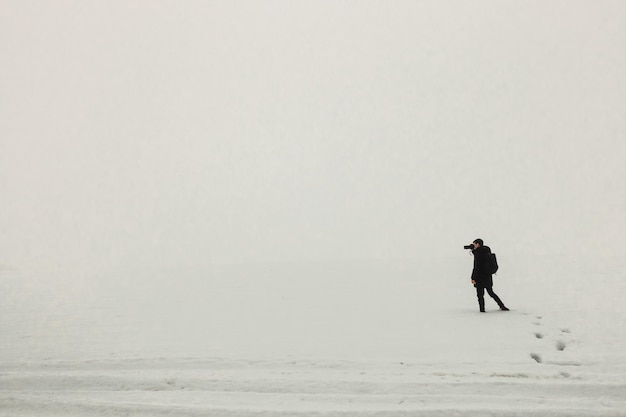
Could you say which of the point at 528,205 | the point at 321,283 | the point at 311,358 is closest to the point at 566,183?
the point at 528,205

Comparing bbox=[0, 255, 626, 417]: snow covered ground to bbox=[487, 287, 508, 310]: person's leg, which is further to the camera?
bbox=[487, 287, 508, 310]: person's leg

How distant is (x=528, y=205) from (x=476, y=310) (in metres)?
158

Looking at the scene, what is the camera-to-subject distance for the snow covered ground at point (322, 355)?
22.8ft

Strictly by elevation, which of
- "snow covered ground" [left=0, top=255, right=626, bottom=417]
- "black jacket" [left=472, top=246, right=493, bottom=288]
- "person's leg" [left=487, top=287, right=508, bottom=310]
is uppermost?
"black jacket" [left=472, top=246, right=493, bottom=288]

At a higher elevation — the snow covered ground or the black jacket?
the black jacket

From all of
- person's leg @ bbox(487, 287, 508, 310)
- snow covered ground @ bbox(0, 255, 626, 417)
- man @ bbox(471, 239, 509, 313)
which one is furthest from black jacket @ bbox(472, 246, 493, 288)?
snow covered ground @ bbox(0, 255, 626, 417)

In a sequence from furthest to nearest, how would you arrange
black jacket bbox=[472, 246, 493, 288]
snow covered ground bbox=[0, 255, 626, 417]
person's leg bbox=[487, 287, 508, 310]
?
1. person's leg bbox=[487, 287, 508, 310]
2. black jacket bbox=[472, 246, 493, 288]
3. snow covered ground bbox=[0, 255, 626, 417]

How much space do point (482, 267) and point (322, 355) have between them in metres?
5.04

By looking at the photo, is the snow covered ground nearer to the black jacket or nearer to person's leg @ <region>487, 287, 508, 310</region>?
person's leg @ <region>487, 287, 508, 310</region>

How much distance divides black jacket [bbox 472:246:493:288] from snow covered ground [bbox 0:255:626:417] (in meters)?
0.75

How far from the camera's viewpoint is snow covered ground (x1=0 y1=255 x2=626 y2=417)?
6.95m

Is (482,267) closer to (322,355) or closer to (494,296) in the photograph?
(494,296)

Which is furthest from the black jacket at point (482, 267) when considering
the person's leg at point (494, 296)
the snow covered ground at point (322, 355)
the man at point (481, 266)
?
the snow covered ground at point (322, 355)

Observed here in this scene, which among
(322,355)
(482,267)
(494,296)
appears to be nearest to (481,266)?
(482,267)
